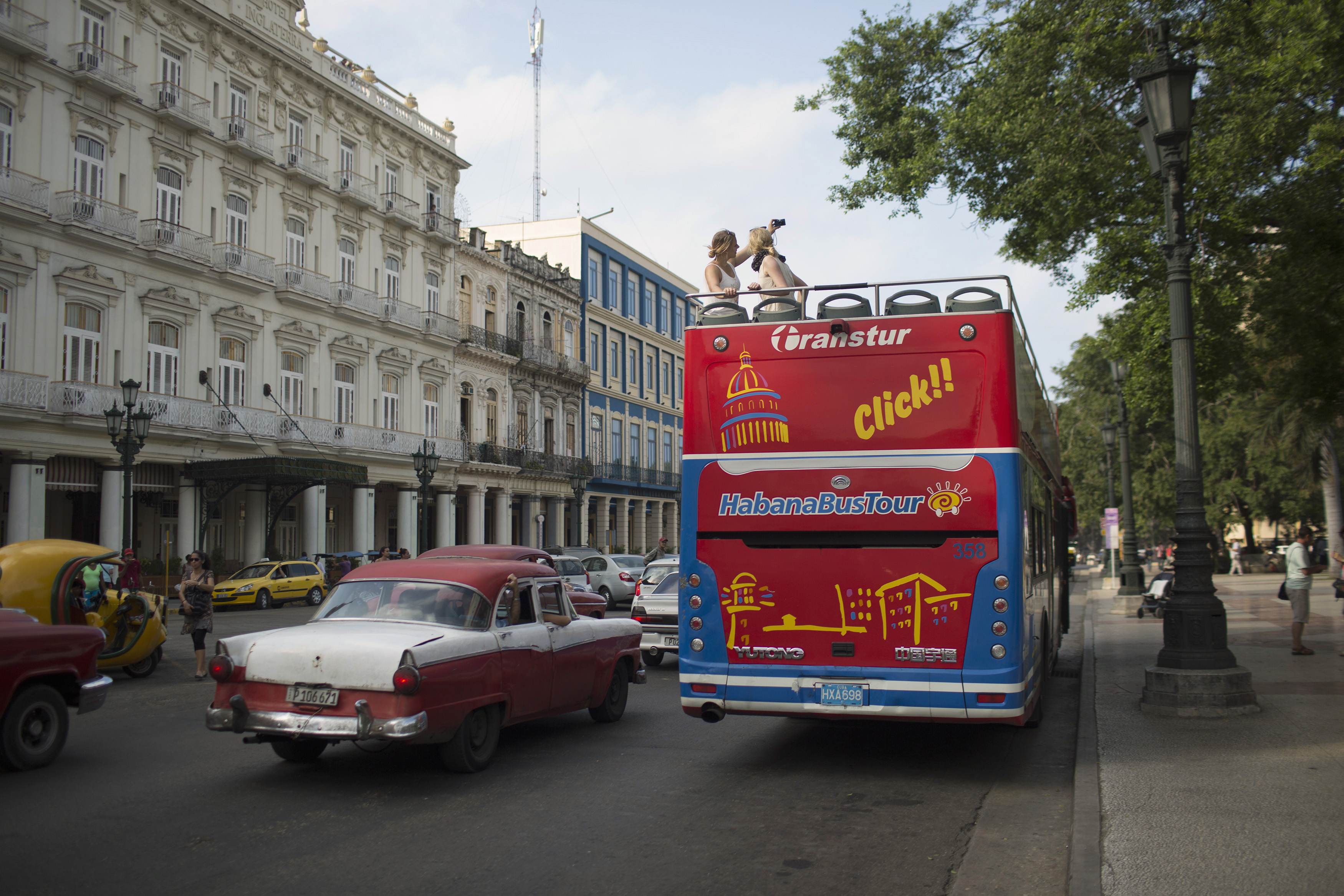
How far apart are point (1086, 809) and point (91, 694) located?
734 centimetres

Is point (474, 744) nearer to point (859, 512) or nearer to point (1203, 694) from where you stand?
point (859, 512)

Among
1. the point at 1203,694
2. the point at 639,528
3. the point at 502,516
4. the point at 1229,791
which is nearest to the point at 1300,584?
the point at 1203,694

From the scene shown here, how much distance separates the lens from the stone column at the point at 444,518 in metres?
Answer: 45.6

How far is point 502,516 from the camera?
49.5 meters

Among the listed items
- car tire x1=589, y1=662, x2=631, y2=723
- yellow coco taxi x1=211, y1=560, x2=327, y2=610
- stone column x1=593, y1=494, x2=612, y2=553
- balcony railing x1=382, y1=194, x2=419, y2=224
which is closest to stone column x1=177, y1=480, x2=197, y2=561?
yellow coco taxi x1=211, y1=560, x2=327, y2=610

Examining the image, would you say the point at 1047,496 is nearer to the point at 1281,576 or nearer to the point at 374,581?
the point at 374,581

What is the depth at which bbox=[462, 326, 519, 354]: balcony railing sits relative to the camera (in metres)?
47.4

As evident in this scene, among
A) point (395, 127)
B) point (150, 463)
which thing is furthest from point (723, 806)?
point (395, 127)

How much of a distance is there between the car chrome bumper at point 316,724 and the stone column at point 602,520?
167 feet

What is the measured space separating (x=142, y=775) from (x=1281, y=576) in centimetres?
4642

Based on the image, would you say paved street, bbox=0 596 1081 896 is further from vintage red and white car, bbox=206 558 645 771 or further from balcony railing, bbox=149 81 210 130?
balcony railing, bbox=149 81 210 130

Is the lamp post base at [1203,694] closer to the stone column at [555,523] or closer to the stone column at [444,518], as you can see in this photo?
the stone column at [444,518]

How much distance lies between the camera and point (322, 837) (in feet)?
21.1

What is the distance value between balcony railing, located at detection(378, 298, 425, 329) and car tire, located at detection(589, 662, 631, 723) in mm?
33190
